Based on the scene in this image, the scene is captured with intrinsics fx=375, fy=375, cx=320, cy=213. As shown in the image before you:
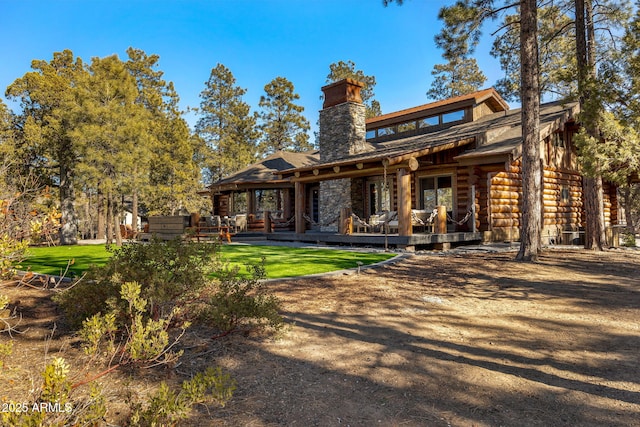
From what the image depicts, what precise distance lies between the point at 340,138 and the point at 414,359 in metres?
16.6

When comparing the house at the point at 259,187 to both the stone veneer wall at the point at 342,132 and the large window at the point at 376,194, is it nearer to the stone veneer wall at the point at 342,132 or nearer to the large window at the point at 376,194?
the stone veneer wall at the point at 342,132

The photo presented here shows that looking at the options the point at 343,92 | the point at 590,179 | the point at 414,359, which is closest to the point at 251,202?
the point at 343,92

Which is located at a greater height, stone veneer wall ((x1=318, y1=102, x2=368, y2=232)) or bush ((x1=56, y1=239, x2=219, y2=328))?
stone veneer wall ((x1=318, y1=102, x2=368, y2=232))

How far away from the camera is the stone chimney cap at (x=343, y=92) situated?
19.4 m

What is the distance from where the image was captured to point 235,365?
12.4 feet

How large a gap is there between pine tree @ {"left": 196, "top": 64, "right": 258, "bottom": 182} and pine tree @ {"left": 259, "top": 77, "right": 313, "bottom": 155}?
2143 millimetres

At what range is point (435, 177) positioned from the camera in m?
17.1

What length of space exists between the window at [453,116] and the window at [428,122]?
1.29 feet

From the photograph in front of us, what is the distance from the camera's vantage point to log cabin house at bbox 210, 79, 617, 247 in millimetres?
13719

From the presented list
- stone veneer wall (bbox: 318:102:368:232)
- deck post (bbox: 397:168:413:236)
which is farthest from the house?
deck post (bbox: 397:168:413:236)

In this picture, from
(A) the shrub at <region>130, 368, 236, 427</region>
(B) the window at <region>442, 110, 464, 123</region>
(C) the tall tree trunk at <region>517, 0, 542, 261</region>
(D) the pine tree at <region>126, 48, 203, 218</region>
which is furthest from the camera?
(D) the pine tree at <region>126, 48, 203, 218</region>

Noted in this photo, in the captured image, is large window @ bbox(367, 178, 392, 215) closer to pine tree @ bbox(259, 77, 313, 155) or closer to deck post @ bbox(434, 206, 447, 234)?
deck post @ bbox(434, 206, 447, 234)

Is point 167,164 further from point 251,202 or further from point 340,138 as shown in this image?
point 340,138

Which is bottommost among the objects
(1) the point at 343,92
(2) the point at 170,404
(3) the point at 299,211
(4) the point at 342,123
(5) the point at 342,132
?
(2) the point at 170,404
